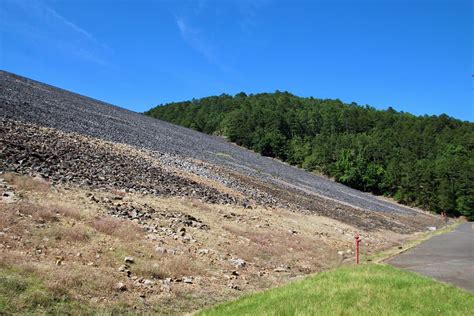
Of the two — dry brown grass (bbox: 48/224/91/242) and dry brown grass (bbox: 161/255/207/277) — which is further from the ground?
dry brown grass (bbox: 48/224/91/242)

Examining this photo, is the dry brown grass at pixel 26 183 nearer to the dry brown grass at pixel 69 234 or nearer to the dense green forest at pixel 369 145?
the dry brown grass at pixel 69 234

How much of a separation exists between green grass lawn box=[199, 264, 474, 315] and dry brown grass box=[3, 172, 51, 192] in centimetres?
805

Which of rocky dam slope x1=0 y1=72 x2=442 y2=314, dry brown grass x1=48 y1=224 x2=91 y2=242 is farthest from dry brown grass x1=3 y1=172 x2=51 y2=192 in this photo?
dry brown grass x1=48 y1=224 x2=91 y2=242

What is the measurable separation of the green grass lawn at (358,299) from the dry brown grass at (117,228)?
4.17 meters

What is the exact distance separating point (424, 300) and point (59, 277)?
319 inches

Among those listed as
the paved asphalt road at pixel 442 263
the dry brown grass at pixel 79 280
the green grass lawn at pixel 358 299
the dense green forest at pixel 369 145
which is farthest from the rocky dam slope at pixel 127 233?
the dense green forest at pixel 369 145

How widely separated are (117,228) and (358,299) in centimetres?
715

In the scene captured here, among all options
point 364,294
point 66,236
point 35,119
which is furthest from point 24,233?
point 35,119

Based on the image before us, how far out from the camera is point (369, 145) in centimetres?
11944

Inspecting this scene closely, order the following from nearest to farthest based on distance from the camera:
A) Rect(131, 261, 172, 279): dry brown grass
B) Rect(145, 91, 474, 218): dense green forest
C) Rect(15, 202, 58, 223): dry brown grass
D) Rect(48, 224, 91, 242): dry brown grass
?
1. Rect(131, 261, 172, 279): dry brown grass
2. Rect(48, 224, 91, 242): dry brown grass
3. Rect(15, 202, 58, 223): dry brown grass
4. Rect(145, 91, 474, 218): dense green forest

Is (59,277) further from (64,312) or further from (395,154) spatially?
(395,154)

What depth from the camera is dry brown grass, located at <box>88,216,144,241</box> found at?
12516mm

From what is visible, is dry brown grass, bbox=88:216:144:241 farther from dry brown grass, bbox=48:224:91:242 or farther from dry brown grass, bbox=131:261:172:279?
dry brown grass, bbox=131:261:172:279

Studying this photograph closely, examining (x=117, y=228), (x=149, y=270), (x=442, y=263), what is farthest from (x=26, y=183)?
(x=442, y=263)
